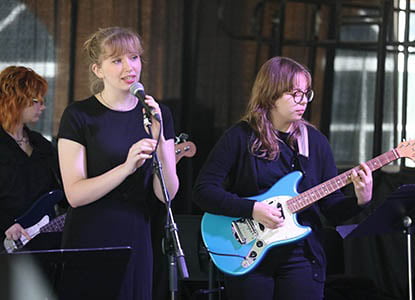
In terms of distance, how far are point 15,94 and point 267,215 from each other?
1.72 meters

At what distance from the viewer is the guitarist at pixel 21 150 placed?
3.97 m

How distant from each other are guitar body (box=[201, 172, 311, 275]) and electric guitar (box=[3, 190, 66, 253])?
34.5 inches

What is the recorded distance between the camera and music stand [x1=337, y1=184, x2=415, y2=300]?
3.40 meters

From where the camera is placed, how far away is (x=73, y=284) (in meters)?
2.52

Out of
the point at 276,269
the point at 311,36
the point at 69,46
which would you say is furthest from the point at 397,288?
the point at 69,46

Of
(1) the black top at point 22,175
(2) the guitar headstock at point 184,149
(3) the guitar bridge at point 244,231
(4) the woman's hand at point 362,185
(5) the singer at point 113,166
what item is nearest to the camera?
(5) the singer at point 113,166

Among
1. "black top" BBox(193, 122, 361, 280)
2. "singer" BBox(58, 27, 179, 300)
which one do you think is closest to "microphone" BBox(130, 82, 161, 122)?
"singer" BBox(58, 27, 179, 300)

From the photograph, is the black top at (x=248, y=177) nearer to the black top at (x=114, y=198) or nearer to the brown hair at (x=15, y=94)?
the black top at (x=114, y=198)

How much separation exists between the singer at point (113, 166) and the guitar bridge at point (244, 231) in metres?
0.60

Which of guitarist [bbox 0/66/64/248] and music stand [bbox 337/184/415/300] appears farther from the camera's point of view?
guitarist [bbox 0/66/64/248]

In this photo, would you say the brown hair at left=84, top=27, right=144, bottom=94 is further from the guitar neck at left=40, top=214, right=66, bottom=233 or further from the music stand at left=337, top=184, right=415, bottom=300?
the music stand at left=337, top=184, right=415, bottom=300

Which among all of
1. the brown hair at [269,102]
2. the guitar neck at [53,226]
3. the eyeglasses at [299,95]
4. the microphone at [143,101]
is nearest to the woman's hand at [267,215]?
the brown hair at [269,102]

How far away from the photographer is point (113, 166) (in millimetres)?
2832

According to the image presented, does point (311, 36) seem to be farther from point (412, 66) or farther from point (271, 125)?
point (271, 125)
